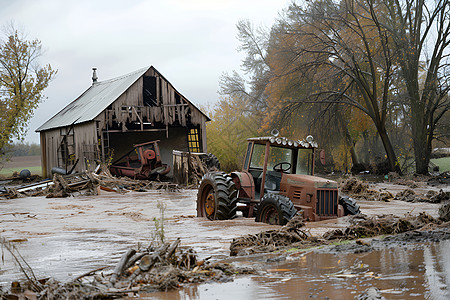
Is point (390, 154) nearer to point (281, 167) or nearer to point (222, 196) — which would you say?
point (281, 167)

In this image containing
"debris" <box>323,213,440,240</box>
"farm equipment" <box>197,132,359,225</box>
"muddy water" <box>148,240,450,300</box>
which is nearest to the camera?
"muddy water" <box>148,240,450,300</box>

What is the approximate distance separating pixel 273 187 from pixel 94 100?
27.9m

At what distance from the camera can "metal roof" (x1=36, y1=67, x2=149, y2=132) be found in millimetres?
31705

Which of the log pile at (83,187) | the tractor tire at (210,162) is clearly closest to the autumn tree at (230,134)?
the tractor tire at (210,162)

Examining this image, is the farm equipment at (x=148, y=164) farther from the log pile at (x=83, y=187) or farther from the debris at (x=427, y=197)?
the debris at (x=427, y=197)

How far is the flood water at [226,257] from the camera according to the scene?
4977mm

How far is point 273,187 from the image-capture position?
11625 mm

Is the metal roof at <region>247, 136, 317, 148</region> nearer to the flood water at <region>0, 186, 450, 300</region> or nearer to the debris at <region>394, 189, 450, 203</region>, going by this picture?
the flood water at <region>0, 186, 450, 300</region>

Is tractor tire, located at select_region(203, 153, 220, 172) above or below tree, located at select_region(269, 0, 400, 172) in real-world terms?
below

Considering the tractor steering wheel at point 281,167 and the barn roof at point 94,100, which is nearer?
the tractor steering wheel at point 281,167

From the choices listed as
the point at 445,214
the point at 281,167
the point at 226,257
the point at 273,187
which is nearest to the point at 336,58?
the point at 281,167

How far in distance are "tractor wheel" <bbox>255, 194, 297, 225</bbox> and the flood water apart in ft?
0.73

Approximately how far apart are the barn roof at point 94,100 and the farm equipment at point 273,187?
63.0 ft

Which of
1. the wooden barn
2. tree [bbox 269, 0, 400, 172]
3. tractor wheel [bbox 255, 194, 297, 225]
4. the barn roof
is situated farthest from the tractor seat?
the barn roof
